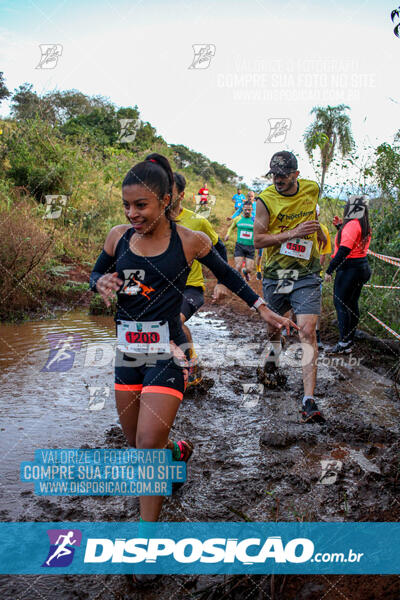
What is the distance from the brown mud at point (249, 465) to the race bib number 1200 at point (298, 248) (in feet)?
4.83

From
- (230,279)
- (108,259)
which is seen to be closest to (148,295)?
(108,259)

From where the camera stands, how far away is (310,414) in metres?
4.11

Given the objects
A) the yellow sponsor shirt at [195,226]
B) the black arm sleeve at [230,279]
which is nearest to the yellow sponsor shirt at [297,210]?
the yellow sponsor shirt at [195,226]

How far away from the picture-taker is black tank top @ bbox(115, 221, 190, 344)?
253 cm

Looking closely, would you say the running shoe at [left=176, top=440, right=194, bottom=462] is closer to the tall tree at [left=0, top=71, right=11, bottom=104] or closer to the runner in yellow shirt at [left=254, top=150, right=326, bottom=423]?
the runner in yellow shirt at [left=254, top=150, right=326, bottom=423]

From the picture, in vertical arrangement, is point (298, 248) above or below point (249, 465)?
above

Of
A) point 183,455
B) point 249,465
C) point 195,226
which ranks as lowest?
point 249,465

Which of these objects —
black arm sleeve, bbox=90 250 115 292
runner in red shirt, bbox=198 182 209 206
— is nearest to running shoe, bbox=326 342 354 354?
black arm sleeve, bbox=90 250 115 292

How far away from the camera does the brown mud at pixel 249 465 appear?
2123 mm

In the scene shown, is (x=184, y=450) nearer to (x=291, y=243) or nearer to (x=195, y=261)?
(x=195, y=261)

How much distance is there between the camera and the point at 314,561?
2180 millimetres

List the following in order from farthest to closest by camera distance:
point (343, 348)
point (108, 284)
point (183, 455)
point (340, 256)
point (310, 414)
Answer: point (343, 348), point (340, 256), point (310, 414), point (183, 455), point (108, 284)

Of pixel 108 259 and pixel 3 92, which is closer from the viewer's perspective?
pixel 108 259

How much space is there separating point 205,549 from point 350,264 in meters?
4.72
